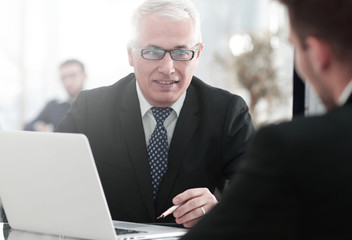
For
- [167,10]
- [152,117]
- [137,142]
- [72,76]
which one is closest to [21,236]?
[137,142]

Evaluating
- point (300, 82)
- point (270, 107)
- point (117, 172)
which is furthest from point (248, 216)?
point (270, 107)

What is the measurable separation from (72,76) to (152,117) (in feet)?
11.8

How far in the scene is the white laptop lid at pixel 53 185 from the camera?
1.48 metres

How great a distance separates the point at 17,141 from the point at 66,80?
164 inches

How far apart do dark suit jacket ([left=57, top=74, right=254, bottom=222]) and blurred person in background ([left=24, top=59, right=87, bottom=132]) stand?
10.6ft

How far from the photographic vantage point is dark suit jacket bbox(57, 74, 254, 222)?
7.00ft

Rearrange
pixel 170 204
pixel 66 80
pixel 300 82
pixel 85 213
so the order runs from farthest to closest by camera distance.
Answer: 1. pixel 66 80
2. pixel 170 204
3. pixel 300 82
4. pixel 85 213

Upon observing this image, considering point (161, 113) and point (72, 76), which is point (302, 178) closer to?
point (161, 113)

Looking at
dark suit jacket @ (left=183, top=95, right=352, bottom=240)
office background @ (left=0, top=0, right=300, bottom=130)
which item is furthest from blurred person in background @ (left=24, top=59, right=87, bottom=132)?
dark suit jacket @ (left=183, top=95, right=352, bottom=240)

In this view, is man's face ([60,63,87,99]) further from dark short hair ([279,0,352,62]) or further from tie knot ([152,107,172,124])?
dark short hair ([279,0,352,62])

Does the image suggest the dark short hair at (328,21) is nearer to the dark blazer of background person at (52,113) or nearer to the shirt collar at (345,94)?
the shirt collar at (345,94)

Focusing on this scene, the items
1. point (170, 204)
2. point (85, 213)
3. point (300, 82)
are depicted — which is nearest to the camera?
point (85, 213)

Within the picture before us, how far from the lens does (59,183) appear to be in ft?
5.08

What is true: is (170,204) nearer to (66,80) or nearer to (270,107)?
(66,80)
